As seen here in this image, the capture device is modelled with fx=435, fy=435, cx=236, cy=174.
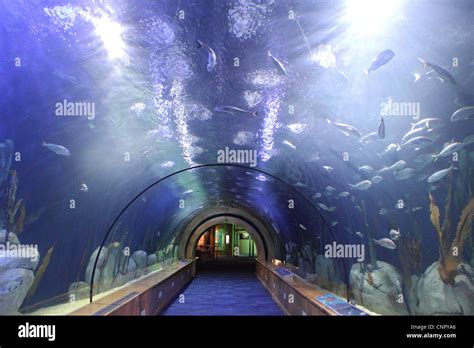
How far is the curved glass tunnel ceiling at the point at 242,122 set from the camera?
5.45 m

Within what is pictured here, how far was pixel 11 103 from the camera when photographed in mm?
5820

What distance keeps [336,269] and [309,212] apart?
6.65 feet

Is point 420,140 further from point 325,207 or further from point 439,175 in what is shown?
point 325,207

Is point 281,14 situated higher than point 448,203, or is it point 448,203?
point 281,14

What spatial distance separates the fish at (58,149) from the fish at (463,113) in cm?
601

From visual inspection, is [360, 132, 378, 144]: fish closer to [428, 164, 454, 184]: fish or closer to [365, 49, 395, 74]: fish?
[428, 164, 454, 184]: fish

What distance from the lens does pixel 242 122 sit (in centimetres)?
870

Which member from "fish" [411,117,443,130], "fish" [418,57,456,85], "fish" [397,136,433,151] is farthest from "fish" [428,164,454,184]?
"fish" [418,57,456,85]

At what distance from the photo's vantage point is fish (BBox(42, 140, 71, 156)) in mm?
6846

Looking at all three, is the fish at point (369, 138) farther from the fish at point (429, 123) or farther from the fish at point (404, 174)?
the fish at point (429, 123)
